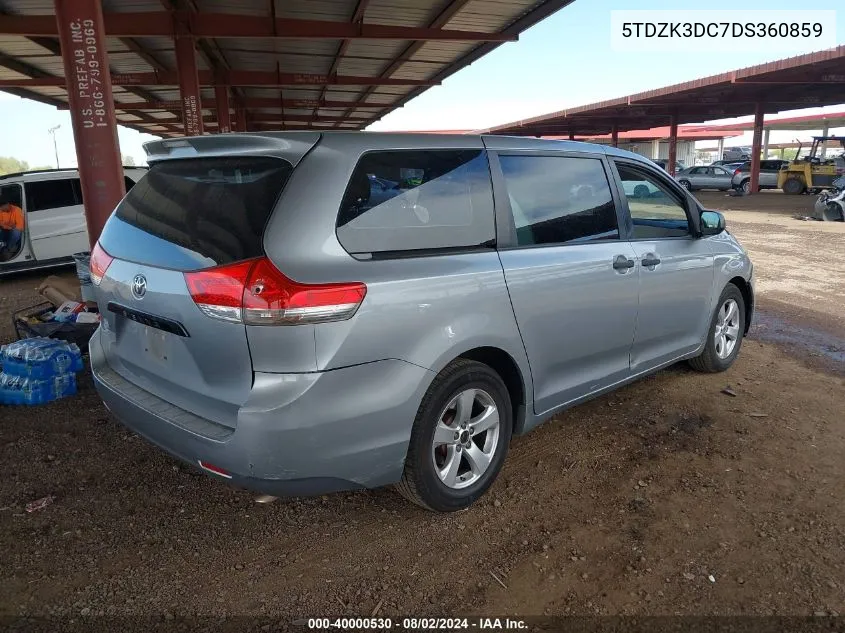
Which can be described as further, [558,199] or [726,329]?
[726,329]

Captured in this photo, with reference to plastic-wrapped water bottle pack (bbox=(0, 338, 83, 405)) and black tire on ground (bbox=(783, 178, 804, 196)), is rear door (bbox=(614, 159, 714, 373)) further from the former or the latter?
black tire on ground (bbox=(783, 178, 804, 196))

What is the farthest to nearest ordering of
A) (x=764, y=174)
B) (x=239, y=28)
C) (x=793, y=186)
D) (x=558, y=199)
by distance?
1. (x=764, y=174)
2. (x=793, y=186)
3. (x=239, y=28)
4. (x=558, y=199)

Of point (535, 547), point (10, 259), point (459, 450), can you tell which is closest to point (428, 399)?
point (459, 450)

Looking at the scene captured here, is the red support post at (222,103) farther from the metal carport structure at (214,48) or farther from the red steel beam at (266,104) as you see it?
the red steel beam at (266,104)

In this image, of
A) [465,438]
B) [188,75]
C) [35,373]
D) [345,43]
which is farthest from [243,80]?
[465,438]

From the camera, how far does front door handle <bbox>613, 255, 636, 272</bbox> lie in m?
3.50

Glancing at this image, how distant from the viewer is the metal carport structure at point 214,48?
579 cm

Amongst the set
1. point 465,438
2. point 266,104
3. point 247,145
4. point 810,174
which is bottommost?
point 465,438

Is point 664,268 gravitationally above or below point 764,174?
above

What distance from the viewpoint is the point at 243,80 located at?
18688 mm

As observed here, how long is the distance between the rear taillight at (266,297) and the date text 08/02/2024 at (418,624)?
113cm

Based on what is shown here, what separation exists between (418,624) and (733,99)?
111 ft

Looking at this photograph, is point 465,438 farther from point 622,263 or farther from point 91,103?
point 91,103

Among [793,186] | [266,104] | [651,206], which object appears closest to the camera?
[651,206]
